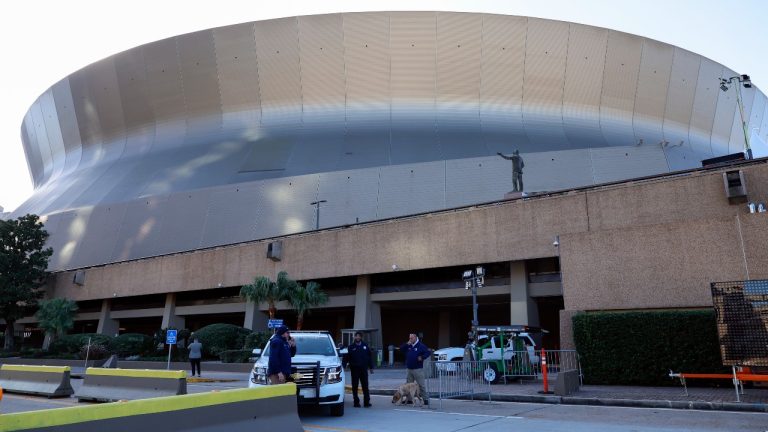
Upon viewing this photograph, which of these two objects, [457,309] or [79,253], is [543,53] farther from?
[79,253]

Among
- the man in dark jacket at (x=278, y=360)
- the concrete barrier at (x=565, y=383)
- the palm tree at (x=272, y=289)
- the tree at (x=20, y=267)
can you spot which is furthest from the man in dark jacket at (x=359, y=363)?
the tree at (x=20, y=267)

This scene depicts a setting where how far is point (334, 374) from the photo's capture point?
35.6 feet

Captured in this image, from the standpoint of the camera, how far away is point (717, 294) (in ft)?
43.8

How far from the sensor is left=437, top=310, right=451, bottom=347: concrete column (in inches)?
1555

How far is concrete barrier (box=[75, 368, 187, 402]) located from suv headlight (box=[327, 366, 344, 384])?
3.23 meters

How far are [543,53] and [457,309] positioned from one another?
2342cm

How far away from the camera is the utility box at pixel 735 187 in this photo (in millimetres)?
20750

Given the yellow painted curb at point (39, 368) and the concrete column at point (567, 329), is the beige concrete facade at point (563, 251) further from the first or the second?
the yellow painted curb at point (39, 368)

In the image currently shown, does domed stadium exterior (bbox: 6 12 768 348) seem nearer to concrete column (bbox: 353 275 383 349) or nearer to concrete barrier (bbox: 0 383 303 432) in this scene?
concrete column (bbox: 353 275 383 349)

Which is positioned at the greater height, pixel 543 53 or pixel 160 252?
pixel 543 53

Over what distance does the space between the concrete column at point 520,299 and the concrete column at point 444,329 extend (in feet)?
42.8

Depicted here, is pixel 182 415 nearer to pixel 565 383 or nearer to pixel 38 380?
pixel 565 383

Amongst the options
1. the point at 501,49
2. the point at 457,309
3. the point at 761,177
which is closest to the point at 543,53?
the point at 501,49

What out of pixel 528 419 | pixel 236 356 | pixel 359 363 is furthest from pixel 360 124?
pixel 528 419
